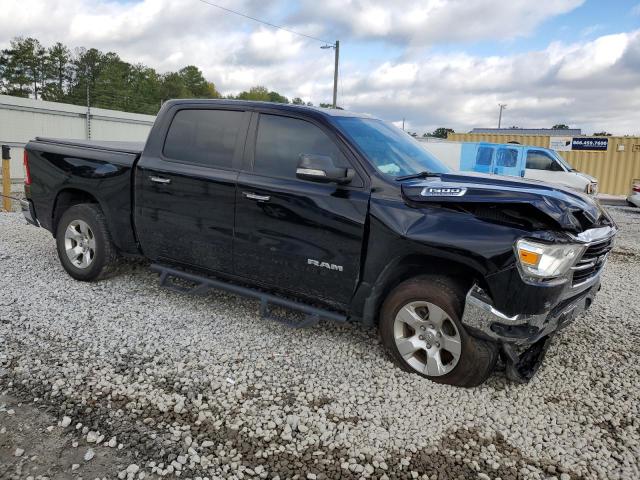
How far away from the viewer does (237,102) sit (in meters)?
4.27

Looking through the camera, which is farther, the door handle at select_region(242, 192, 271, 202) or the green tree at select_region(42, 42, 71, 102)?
the green tree at select_region(42, 42, 71, 102)

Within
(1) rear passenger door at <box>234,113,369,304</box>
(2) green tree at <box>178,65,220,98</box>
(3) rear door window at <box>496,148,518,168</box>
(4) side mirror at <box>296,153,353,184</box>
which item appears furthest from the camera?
(2) green tree at <box>178,65,220,98</box>

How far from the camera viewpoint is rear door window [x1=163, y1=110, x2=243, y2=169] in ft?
13.8

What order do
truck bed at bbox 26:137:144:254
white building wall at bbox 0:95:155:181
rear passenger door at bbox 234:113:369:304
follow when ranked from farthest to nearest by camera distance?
1. white building wall at bbox 0:95:155:181
2. truck bed at bbox 26:137:144:254
3. rear passenger door at bbox 234:113:369:304

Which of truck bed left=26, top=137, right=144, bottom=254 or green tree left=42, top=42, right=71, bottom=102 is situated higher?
green tree left=42, top=42, right=71, bottom=102

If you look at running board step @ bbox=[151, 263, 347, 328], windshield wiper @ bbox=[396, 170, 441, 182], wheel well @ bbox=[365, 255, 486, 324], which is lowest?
running board step @ bbox=[151, 263, 347, 328]

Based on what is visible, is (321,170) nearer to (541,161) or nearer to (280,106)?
(280,106)

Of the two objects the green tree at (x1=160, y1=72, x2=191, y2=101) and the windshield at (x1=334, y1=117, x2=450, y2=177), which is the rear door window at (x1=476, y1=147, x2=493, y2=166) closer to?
the windshield at (x1=334, y1=117, x2=450, y2=177)

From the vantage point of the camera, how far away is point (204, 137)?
4.39 metres

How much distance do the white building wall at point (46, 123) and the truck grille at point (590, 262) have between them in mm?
18158

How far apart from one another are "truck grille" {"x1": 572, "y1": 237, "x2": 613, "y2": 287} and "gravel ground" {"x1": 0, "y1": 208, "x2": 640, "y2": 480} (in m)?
0.76

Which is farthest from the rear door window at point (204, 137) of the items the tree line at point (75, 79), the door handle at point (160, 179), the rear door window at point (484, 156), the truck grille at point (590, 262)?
the tree line at point (75, 79)

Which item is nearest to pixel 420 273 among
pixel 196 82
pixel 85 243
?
pixel 85 243

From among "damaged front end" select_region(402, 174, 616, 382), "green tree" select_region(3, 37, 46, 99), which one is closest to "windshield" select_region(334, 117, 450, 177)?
"damaged front end" select_region(402, 174, 616, 382)
